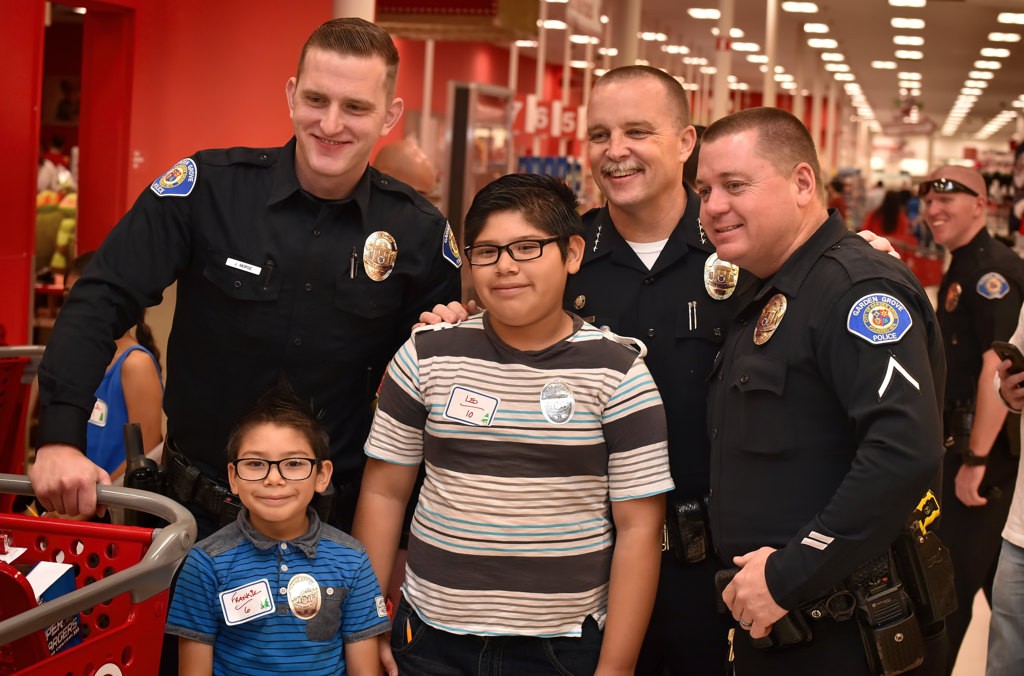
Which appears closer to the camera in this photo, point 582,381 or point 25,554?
point 25,554

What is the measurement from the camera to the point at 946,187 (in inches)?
188

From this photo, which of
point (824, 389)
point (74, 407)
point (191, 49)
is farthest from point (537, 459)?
point (191, 49)

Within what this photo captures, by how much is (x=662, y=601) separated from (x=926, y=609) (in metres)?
0.61

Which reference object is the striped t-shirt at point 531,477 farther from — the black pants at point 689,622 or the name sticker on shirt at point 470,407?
the black pants at point 689,622

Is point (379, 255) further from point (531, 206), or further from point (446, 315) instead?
point (531, 206)

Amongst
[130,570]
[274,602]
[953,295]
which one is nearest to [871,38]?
[953,295]

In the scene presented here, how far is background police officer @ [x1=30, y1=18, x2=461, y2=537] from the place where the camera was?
2.46 meters

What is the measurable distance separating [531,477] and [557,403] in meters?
0.16

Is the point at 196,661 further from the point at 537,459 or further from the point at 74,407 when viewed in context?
the point at 537,459

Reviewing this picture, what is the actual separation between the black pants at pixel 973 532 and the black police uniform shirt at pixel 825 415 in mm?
1978

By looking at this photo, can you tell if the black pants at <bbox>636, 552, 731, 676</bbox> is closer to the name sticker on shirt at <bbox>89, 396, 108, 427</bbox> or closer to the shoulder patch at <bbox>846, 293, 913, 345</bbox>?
the shoulder patch at <bbox>846, 293, 913, 345</bbox>

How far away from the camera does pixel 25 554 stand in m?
1.92

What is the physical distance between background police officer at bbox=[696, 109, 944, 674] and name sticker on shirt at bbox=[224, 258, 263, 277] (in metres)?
1.01

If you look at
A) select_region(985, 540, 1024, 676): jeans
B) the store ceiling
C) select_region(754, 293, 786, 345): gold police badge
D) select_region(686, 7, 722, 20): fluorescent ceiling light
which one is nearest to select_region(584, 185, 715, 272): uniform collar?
select_region(754, 293, 786, 345): gold police badge
